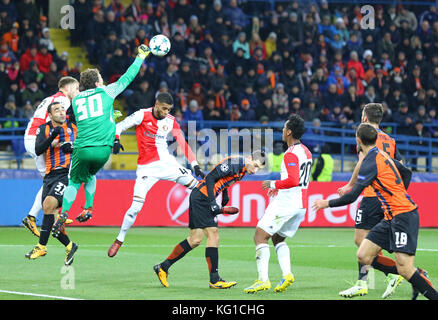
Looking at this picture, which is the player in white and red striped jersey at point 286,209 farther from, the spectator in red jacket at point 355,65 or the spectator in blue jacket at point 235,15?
the spectator in blue jacket at point 235,15

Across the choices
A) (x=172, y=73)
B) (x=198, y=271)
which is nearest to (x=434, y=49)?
(x=172, y=73)

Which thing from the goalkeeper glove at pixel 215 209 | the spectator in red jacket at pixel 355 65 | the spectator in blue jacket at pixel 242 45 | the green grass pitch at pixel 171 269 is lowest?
the green grass pitch at pixel 171 269

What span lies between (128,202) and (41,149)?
734 centimetres

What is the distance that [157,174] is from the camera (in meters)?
13.0

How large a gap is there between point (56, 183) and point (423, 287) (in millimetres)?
5718

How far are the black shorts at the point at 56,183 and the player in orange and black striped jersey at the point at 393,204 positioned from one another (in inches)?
184

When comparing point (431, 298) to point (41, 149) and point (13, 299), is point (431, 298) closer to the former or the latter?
point (13, 299)

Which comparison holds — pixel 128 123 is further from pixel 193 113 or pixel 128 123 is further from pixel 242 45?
pixel 242 45

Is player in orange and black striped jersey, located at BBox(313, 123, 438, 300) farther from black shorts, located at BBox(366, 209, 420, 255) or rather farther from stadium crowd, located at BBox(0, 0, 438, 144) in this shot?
stadium crowd, located at BBox(0, 0, 438, 144)

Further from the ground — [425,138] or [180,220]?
[425,138]

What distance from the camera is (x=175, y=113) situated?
2161 cm

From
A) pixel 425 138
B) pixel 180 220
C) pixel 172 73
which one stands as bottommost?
pixel 180 220

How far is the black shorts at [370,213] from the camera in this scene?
33.1 ft

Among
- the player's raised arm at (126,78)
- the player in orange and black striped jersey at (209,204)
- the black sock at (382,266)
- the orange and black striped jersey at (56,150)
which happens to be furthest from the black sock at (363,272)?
the orange and black striped jersey at (56,150)
